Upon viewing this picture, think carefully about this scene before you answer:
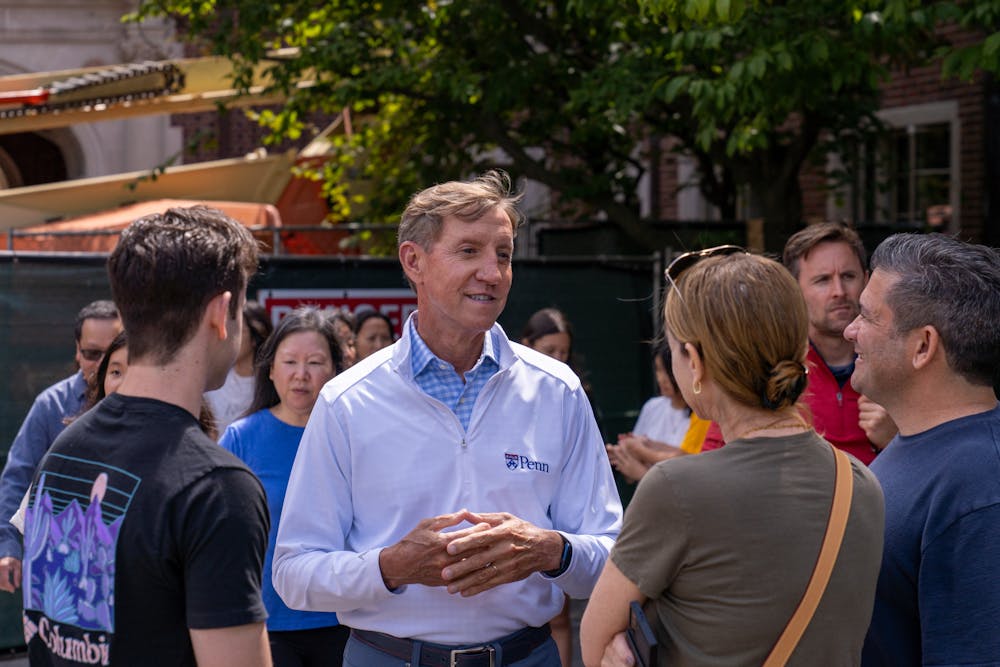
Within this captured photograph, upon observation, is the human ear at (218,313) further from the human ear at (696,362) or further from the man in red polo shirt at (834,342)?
the man in red polo shirt at (834,342)

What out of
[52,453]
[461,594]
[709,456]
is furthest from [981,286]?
[52,453]

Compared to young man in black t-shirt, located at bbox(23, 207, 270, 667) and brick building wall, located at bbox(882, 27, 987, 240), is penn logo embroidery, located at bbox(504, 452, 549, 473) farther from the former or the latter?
brick building wall, located at bbox(882, 27, 987, 240)

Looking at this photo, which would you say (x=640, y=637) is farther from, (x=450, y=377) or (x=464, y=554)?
(x=450, y=377)

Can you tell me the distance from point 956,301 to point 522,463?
3.61 feet

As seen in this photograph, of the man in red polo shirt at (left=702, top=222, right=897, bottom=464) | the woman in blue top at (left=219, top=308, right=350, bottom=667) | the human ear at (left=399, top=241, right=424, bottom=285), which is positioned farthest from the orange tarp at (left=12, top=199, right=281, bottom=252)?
the human ear at (left=399, top=241, right=424, bottom=285)

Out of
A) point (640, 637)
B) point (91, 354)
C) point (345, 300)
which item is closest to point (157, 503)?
point (640, 637)

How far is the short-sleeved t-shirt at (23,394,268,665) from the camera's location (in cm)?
209

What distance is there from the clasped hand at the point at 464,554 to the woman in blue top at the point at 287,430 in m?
1.36

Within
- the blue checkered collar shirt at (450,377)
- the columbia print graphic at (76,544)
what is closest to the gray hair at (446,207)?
the blue checkered collar shirt at (450,377)

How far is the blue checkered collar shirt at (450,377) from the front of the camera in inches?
124

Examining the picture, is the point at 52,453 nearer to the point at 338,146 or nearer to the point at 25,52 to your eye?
the point at 338,146

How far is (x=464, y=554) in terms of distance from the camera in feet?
9.21

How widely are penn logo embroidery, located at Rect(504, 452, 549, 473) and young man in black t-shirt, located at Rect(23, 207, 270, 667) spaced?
36.4 inches

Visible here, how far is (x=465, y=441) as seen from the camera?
304cm
